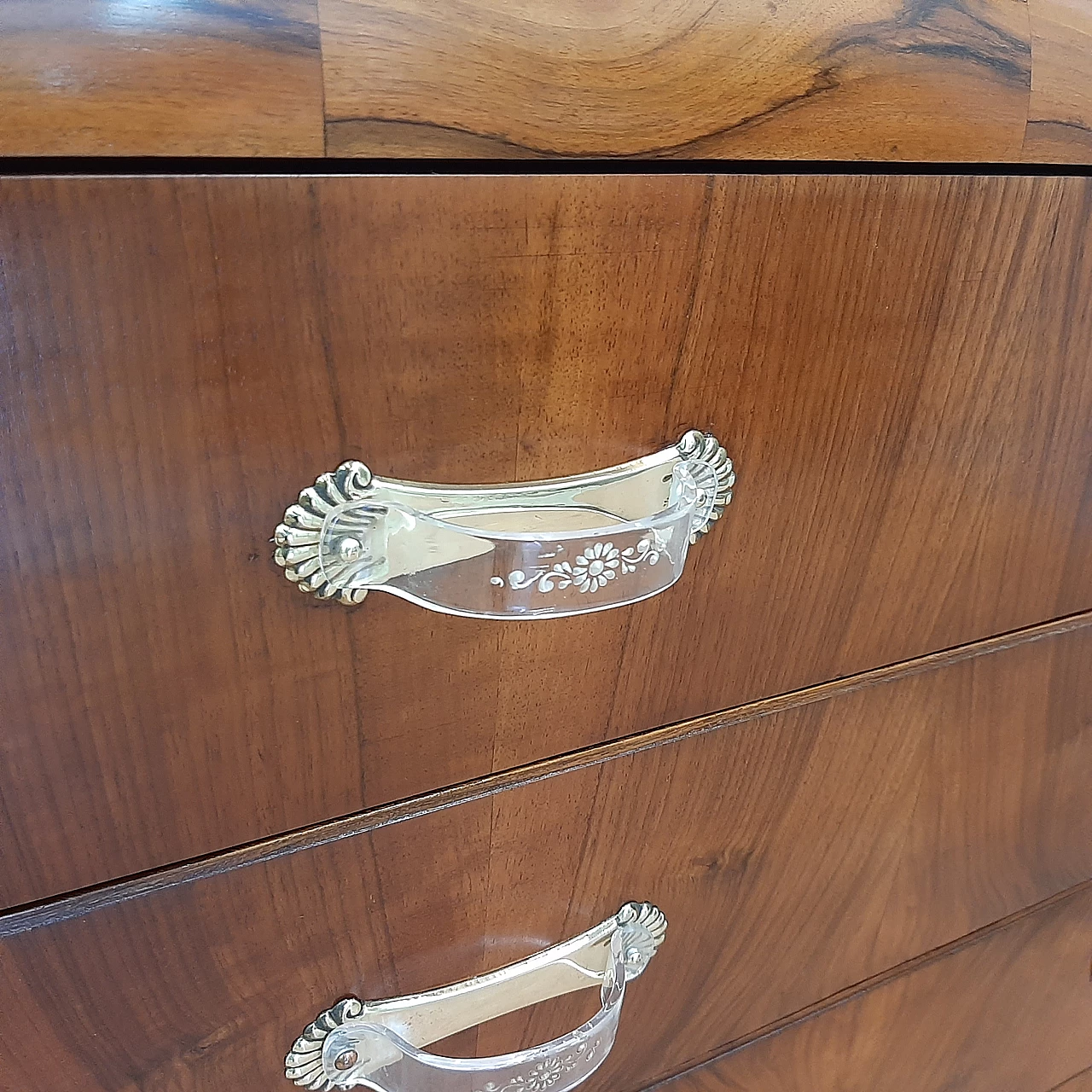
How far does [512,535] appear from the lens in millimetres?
303

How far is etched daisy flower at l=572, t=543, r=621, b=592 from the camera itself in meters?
0.31

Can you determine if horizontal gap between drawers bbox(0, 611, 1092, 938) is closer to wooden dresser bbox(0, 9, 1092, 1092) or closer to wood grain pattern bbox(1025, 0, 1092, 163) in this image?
wooden dresser bbox(0, 9, 1092, 1092)

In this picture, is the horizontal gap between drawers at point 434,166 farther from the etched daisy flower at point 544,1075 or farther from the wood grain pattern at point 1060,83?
the etched daisy flower at point 544,1075

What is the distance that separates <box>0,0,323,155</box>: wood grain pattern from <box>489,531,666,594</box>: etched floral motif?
14 centimetres

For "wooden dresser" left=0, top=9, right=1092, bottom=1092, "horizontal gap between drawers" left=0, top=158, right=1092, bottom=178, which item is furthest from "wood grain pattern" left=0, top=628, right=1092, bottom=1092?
"horizontal gap between drawers" left=0, top=158, right=1092, bottom=178

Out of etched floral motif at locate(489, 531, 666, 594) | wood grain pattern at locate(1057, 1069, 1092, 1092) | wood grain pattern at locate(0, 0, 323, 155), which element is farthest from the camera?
wood grain pattern at locate(1057, 1069, 1092, 1092)

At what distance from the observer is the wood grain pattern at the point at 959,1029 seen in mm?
547

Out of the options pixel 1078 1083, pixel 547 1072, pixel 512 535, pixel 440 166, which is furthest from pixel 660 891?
pixel 1078 1083

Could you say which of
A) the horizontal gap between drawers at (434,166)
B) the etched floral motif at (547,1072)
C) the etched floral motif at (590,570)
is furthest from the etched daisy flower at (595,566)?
the etched floral motif at (547,1072)

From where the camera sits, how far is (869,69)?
0.29 metres

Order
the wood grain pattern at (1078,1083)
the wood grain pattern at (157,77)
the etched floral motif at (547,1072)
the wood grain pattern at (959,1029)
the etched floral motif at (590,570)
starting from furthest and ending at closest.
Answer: the wood grain pattern at (1078,1083) → the wood grain pattern at (959,1029) → the etched floral motif at (547,1072) → the etched floral motif at (590,570) → the wood grain pattern at (157,77)

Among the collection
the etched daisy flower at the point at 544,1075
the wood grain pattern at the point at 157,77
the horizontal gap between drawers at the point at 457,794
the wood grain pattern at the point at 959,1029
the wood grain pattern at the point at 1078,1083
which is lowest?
the wood grain pattern at the point at 1078,1083

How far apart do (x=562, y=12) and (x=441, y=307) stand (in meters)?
0.08

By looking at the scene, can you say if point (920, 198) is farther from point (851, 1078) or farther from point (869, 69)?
point (851, 1078)
